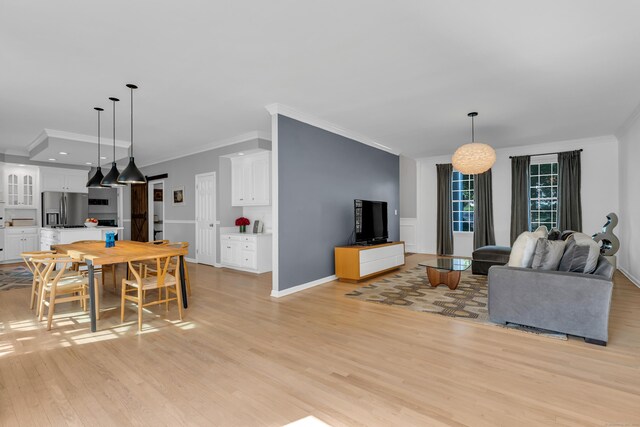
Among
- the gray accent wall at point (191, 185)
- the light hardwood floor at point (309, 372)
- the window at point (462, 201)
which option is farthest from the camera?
the window at point (462, 201)

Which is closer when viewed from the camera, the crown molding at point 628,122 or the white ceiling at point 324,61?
the white ceiling at point 324,61

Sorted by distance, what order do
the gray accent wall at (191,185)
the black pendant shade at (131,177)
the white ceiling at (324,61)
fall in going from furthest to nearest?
the gray accent wall at (191,185), the black pendant shade at (131,177), the white ceiling at (324,61)

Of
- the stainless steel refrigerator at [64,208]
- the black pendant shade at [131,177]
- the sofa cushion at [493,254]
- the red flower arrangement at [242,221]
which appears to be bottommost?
the sofa cushion at [493,254]

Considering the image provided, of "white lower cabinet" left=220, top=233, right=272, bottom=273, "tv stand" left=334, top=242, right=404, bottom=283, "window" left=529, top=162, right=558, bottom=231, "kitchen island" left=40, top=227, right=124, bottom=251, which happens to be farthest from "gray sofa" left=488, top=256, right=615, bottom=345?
"kitchen island" left=40, top=227, right=124, bottom=251

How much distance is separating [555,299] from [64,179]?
9.77 metres

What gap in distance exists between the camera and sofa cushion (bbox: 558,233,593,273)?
9.93 ft

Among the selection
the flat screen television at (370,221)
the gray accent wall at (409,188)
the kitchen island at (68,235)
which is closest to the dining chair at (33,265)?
the kitchen island at (68,235)

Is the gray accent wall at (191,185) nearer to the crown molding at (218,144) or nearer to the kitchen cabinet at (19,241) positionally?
the crown molding at (218,144)

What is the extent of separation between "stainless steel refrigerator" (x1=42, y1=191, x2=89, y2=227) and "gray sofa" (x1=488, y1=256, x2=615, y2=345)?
351 inches

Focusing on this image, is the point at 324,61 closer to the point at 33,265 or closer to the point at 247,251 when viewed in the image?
the point at 247,251

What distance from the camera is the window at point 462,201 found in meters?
8.10

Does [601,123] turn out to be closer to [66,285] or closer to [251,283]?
[251,283]

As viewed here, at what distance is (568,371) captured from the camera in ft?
7.79

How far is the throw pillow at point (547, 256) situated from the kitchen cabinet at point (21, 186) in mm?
9803
